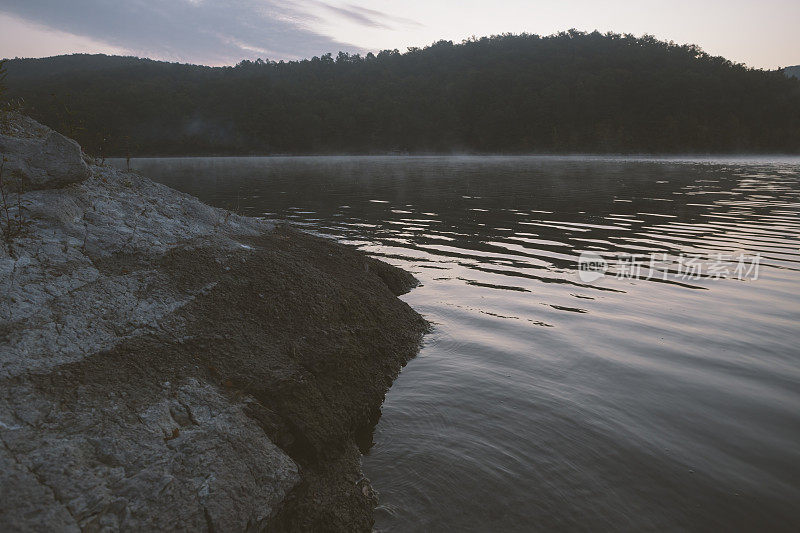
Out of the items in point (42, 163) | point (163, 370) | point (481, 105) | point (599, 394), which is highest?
point (481, 105)

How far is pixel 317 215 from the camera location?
74.5 ft

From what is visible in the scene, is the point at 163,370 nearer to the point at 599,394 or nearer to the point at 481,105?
the point at 599,394

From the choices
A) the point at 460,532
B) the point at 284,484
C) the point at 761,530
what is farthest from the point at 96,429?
the point at 761,530

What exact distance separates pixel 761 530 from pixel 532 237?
525 inches

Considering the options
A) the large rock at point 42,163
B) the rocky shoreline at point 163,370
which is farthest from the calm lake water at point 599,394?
the large rock at point 42,163

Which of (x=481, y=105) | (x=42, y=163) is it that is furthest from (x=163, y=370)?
(x=481, y=105)

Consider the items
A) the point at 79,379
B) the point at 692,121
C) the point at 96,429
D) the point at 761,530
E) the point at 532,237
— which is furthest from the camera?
the point at 692,121

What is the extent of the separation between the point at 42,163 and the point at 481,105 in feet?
563

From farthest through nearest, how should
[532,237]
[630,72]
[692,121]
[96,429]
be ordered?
[630,72]
[692,121]
[532,237]
[96,429]

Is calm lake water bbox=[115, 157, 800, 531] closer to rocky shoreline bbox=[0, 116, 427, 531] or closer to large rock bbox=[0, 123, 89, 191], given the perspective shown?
rocky shoreline bbox=[0, 116, 427, 531]

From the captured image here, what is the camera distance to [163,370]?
12.8 ft

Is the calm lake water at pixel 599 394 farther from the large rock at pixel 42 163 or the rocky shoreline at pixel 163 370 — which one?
the large rock at pixel 42 163

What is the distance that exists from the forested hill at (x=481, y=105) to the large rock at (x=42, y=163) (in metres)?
138

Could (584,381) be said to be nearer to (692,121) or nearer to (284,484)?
(284,484)
